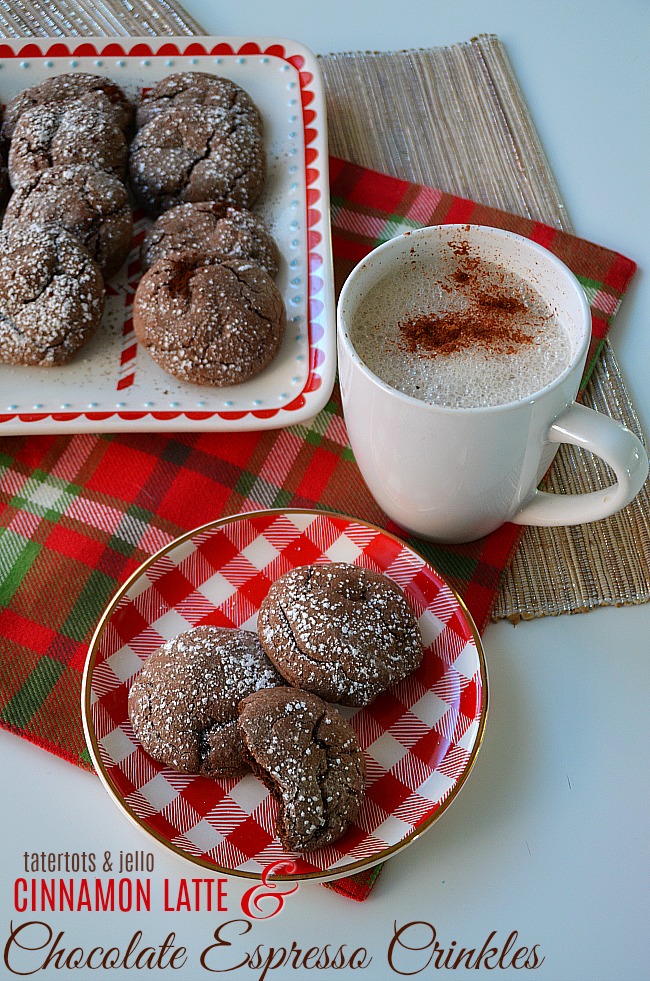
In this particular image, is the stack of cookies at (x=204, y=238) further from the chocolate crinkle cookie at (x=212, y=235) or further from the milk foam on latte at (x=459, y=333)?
the milk foam on latte at (x=459, y=333)

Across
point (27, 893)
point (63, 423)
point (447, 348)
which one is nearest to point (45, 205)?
point (63, 423)

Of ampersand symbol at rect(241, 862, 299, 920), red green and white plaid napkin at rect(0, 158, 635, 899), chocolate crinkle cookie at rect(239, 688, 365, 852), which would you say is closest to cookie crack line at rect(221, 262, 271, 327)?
red green and white plaid napkin at rect(0, 158, 635, 899)

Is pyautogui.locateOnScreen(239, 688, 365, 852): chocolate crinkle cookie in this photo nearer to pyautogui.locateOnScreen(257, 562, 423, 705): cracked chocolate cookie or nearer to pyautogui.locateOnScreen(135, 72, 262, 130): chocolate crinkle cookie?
pyautogui.locateOnScreen(257, 562, 423, 705): cracked chocolate cookie

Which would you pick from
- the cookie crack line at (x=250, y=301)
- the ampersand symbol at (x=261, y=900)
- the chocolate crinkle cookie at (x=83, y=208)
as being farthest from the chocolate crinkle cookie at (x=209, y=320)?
the ampersand symbol at (x=261, y=900)

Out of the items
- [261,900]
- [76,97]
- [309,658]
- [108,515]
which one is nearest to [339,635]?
[309,658]

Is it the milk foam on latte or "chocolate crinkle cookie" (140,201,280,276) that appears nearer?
the milk foam on latte

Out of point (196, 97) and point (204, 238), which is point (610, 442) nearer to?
point (204, 238)
